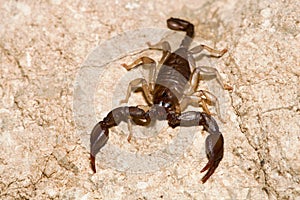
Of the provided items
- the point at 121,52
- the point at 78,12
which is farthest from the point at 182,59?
the point at 78,12

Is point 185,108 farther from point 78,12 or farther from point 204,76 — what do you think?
point 78,12

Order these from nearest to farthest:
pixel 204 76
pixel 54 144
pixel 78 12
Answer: pixel 54 144
pixel 204 76
pixel 78 12

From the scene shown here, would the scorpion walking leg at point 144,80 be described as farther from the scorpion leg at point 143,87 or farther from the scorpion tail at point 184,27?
the scorpion tail at point 184,27

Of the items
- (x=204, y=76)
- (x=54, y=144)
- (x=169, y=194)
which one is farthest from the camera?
(x=204, y=76)

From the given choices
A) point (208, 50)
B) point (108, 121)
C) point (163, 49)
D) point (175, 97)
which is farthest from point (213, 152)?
point (163, 49)

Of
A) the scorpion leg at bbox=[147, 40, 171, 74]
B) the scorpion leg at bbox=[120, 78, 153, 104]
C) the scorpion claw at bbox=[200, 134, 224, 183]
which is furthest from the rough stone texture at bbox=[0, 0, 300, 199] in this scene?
the scorpion leg at bbox=[120, 78, 153, 104]

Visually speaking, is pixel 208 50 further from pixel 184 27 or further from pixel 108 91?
pixel 108 91

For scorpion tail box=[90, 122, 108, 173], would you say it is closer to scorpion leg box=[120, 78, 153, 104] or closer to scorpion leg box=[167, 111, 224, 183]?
scorpion leg box=[120, 78, 153, 104]
